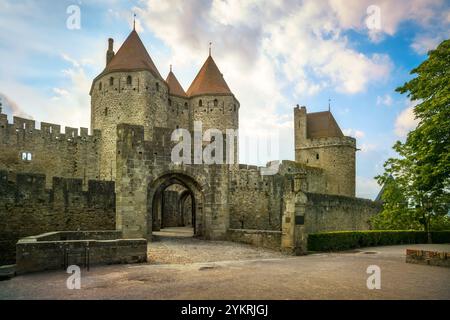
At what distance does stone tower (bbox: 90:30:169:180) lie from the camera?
31.0m

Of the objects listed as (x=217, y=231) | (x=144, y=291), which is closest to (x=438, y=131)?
(x=217, y=231)

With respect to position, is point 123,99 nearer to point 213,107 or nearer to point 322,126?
point 213,107

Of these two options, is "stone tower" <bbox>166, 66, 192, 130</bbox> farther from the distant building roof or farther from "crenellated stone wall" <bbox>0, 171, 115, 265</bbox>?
"crenellated stone wall" <bbox>0, 171, 115, 265</bbox>

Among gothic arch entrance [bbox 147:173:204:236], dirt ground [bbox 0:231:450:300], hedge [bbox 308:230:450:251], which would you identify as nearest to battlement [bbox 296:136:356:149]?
gothic arch entrance [bbox 147:173:204:236]

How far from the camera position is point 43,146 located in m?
28.0

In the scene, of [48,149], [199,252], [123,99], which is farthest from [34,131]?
[199,252]

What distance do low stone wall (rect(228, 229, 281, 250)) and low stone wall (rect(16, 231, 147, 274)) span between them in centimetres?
619

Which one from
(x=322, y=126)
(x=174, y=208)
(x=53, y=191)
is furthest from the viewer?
(x=322, y=126)

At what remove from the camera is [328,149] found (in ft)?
131

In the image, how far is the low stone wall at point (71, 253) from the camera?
28.4ft

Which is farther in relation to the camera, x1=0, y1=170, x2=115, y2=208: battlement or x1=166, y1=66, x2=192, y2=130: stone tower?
x1=166, y1=66, x2=192, y2=130: stone tower

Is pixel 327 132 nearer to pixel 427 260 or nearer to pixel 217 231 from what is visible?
pixel 217 231

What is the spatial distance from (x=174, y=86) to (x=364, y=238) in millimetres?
25868
